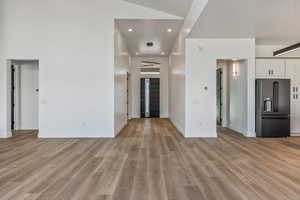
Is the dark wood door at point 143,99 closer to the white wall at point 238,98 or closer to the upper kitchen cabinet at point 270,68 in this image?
the white wall at point 238,98

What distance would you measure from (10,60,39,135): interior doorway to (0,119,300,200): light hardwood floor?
1992 millimetres

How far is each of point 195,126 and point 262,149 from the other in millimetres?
1897

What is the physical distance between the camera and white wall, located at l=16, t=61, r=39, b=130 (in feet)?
24.6

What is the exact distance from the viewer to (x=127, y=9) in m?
6.34

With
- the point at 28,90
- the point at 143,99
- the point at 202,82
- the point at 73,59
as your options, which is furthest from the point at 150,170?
the point at 143,99

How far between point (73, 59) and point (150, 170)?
4321 millimetres

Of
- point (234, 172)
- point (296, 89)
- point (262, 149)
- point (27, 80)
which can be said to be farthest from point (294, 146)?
point (27, 80)

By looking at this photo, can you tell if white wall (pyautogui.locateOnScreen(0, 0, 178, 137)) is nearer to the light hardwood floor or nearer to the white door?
the light hardwood floor

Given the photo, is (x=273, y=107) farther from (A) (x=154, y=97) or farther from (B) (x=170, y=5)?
(A) (x=154, y=97)

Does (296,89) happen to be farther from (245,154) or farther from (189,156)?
(189,156)

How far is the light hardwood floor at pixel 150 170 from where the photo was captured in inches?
Result: 107

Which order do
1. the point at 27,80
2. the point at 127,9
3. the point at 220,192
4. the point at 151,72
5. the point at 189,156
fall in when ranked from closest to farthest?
the point at 220,192 → the point at 189,156 → the point at 127,9 → the point at 27,80 → the point at 151,72

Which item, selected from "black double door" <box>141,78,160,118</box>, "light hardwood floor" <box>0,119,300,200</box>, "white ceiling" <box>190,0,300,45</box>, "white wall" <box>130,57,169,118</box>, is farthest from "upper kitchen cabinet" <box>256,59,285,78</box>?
"black double door" <box>141,78,160,118</box>

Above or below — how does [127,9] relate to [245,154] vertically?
above
